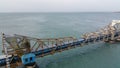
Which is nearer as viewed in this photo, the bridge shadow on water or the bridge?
the bridge

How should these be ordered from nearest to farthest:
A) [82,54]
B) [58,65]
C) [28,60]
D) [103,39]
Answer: [28,60]
[58,65]
[82,54]
[103,39]

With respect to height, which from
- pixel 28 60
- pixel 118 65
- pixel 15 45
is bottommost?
pixel 118 65

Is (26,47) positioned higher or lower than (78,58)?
higher

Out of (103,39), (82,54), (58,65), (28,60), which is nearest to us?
(28,60)

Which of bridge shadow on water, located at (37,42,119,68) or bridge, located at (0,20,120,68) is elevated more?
bridge, located at (0,20,120,68)

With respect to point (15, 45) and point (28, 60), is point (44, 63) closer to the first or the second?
point (28, 60)

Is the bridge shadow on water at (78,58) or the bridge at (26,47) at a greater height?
the bridge at (26,47)

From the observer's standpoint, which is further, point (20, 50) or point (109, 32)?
point (109, 32)

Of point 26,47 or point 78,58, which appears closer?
point 26,47

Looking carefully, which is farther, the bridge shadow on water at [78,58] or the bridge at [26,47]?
the bridge shadow on water at [78,58]

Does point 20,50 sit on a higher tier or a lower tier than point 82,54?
higher

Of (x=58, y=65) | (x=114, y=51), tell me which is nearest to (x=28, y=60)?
(x=58, y=65)
